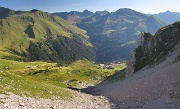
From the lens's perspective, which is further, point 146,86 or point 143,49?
point 143,49

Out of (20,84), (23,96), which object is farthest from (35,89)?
(23,96)

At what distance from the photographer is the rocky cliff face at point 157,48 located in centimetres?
8942

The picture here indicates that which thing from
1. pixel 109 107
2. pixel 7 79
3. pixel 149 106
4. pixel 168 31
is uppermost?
pixel 168 31

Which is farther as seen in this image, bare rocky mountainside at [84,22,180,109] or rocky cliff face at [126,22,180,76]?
rocky cliff face at [126,22,180,76]

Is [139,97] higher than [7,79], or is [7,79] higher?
[7,79]

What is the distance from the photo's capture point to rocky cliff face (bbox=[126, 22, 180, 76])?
89419mm

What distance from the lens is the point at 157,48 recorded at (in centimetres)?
9869

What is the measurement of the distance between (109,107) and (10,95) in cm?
1985

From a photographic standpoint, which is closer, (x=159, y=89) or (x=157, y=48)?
(x=159, y=89)

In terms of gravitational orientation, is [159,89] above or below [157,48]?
below

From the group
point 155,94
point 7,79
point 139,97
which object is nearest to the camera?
point 7,79

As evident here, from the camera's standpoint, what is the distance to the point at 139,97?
47281 millimetres

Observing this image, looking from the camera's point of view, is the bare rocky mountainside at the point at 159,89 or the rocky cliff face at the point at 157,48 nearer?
the bare rocky mountainside at the point at 159,89

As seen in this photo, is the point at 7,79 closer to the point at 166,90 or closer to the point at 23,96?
the point at 23,96
